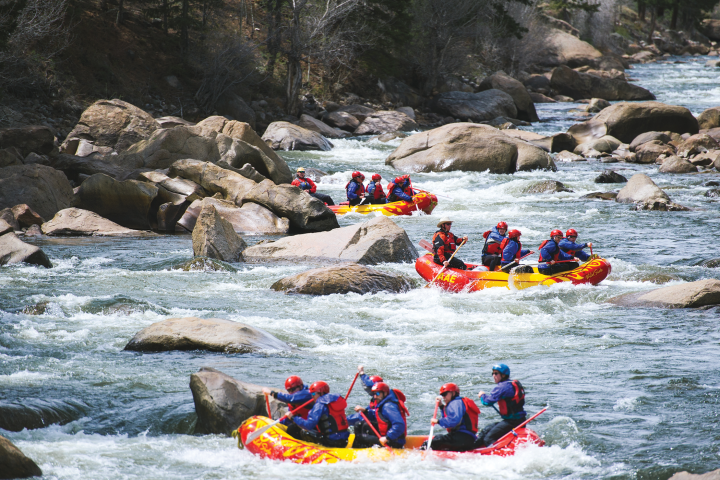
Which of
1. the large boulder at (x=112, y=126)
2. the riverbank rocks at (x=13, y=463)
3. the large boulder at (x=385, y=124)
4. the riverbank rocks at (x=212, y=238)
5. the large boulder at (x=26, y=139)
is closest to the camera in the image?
the riverbank rocks at (x=13, y=463)

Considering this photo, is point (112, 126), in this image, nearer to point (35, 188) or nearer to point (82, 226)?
point (35, 188)

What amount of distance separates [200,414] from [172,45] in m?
29.1

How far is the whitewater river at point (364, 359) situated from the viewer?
6.18m

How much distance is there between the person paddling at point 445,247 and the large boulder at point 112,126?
40.3 feet

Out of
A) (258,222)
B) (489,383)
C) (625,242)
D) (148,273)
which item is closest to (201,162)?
(258,222)

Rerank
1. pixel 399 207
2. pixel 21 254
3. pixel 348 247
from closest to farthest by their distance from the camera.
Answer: pixel 21 254 → pixel 348 247 → pixel 399 207

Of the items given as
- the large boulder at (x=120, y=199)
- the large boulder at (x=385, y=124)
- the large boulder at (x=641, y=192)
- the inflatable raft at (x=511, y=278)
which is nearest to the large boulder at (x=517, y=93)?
the large boulder at (x=385, y=124)

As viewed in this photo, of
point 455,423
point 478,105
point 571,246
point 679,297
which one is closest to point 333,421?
point 455,423

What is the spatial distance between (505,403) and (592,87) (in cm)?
3829

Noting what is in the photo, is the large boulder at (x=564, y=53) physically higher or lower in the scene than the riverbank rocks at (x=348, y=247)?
higher

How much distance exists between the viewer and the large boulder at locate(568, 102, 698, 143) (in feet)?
87.6

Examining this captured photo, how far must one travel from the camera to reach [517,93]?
120 ft

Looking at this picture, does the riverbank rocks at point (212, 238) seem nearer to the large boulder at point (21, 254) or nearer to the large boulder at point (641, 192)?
the large boulder at point (21, 254)

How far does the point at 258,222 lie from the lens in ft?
52.8
